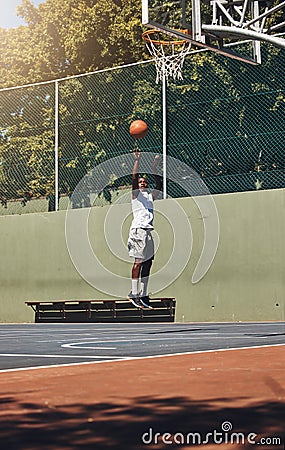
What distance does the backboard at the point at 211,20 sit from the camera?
38.7ft

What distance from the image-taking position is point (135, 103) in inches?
703

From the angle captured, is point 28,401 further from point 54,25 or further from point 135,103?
point 54,25

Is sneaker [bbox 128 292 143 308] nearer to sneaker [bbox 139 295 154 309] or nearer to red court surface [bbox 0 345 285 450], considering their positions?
sneaker [bbox 139 295 154 309]

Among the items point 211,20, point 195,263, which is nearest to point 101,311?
point 195,263

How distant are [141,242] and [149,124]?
220 inches

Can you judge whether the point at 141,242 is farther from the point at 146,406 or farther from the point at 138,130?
the point at 146,406

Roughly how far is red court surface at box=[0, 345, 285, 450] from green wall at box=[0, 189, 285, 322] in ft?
31.2

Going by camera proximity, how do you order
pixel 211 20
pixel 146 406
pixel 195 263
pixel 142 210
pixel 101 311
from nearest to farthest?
pixel 146 406
pixel 142 210
pixel 211 20
pixel 195 263
pixel 101 311

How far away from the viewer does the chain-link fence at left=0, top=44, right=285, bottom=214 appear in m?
15.9

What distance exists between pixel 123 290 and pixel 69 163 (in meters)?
3.26

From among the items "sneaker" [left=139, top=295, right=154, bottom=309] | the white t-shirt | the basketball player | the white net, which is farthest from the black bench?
the white t-shirt

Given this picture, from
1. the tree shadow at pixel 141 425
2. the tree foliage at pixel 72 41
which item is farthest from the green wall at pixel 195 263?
the tree foliage at pixel 72 41

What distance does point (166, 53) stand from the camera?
54.0 ft

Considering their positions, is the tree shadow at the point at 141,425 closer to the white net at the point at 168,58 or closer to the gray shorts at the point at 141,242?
the gray shorts at the point at 141,242
